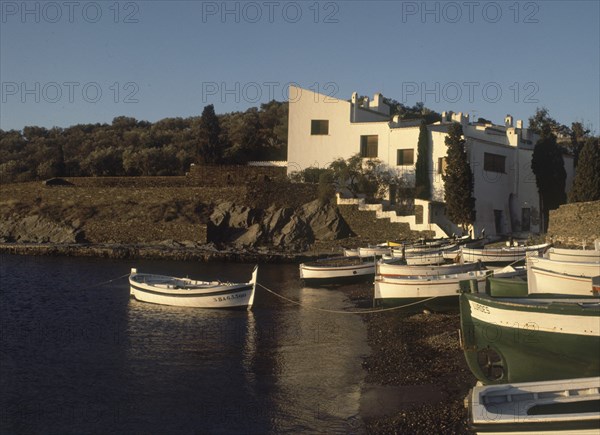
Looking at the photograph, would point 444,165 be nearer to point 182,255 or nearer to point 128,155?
point 182,255

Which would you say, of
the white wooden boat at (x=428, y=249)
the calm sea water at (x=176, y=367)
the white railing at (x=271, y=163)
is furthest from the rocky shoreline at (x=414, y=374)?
the white railing at (x=271, y=163)

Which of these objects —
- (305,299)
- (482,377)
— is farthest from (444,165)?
(482,377)

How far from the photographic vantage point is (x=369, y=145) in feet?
163

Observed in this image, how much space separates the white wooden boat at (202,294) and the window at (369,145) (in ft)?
85.7

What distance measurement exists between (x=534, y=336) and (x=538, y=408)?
96.2 inches

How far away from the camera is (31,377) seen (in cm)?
1577

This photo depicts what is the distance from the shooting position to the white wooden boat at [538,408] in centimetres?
852

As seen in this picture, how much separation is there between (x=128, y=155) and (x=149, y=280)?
4084cm

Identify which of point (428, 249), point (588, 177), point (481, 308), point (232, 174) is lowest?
point (428, 249)

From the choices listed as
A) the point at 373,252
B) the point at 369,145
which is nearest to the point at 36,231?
the point at 369,145

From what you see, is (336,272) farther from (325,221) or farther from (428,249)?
(325,221)

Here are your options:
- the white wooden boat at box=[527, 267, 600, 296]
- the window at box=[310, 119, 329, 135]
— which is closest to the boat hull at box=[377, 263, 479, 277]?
the white wooden boat at box=[527, 267, 600, 296]

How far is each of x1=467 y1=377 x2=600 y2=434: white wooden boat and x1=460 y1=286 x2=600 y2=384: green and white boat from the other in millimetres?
1749

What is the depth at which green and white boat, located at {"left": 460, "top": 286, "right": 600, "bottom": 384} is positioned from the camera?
1107 centimetres
